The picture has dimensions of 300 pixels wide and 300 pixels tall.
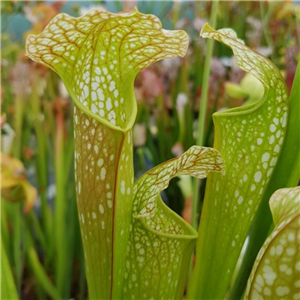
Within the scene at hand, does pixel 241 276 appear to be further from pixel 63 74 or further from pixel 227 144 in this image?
pixel 63 74

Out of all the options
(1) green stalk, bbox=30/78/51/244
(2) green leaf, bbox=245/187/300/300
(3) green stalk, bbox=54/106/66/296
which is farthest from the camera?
(1) green stalk, bbox=30/78/51/244

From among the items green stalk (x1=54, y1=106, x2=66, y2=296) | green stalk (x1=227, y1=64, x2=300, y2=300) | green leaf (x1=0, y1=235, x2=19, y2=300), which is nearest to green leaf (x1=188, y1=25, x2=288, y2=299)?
green stalk (x1=227, y1=64, x2=300, y2=300)

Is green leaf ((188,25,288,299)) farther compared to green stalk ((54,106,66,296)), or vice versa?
green stalk ((54,106,66,296))

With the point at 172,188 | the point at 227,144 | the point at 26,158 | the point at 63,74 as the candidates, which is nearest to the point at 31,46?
the point at 63,74

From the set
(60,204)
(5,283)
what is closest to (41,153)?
(60,204)

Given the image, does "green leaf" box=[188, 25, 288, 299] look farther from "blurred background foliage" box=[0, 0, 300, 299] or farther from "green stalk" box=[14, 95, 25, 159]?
"green stalk" box=[14, 95, 25, 159]
